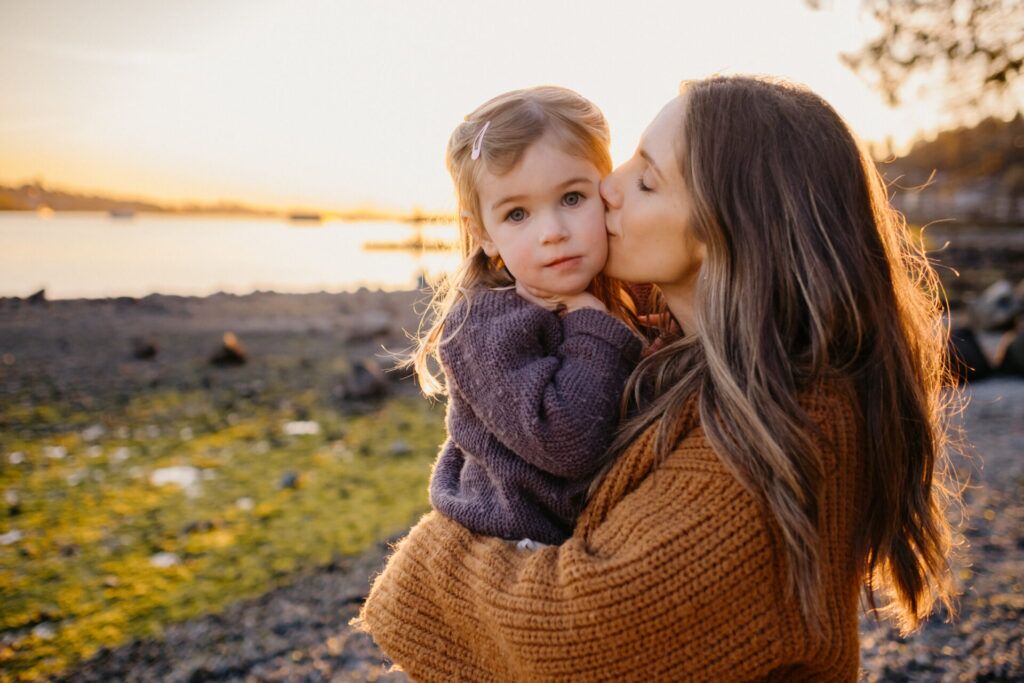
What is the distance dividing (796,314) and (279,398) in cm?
785

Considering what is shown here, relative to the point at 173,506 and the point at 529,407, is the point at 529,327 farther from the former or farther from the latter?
the point at 173,506

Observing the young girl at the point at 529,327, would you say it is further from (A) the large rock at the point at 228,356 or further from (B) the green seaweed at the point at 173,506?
(A) the large rock at the point at 228,356

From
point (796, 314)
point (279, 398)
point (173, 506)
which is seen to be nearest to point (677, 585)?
point (796, 314)

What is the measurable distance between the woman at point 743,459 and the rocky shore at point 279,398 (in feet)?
7.32

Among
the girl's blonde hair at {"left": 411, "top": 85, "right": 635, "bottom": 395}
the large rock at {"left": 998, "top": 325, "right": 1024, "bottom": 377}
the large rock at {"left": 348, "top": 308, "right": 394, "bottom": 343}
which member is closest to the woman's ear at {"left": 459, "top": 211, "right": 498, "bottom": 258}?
the girl's blonde hair at {"left": 411, "top": 85, "right": 635, "bottom": 395}

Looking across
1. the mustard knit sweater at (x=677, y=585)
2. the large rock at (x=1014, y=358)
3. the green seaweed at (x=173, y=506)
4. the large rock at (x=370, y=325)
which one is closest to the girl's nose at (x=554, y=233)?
the mustard knit sweater at (x=677, y=585)

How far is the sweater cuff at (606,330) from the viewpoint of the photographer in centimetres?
199

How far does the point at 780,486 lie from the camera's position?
5.13ft

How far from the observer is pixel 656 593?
5.23ft

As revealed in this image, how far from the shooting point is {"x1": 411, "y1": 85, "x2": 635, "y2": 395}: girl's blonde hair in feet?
7.34

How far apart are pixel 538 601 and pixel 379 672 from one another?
2.47 meters

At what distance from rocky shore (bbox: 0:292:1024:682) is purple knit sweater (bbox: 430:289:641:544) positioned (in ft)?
7.29

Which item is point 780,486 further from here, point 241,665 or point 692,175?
point 241,665

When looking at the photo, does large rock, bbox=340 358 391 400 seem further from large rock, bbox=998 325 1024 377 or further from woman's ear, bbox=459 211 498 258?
large rock, bbox=998 325 1024 377
